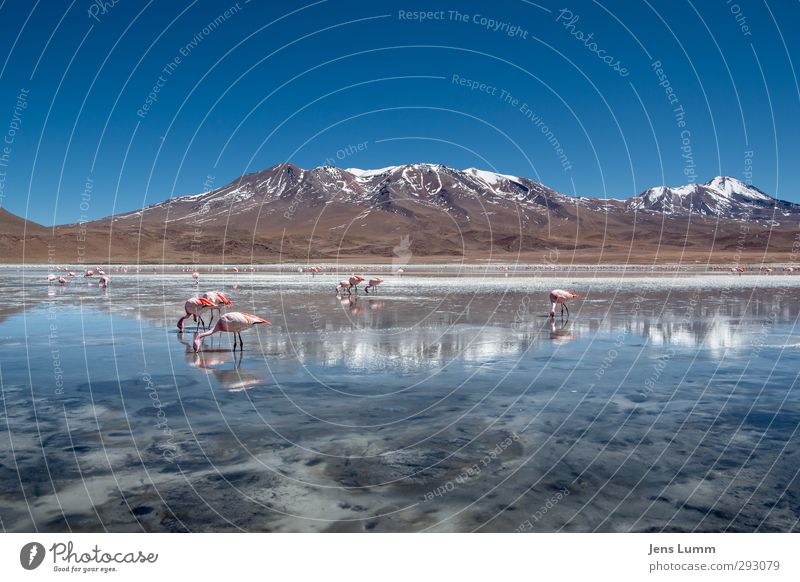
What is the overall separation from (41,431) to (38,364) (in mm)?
5197

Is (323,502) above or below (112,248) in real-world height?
below

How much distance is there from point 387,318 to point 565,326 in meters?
6.03

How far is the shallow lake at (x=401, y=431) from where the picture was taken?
5.78 metres

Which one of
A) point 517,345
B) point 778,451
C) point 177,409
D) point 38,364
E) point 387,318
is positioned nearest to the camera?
point 778,451

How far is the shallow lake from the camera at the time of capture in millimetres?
5781

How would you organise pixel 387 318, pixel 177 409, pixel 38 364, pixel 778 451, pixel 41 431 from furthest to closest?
pixel 387 318
pixel 38 364
pixel 177 409
pixel 41 431
pixel 778 451

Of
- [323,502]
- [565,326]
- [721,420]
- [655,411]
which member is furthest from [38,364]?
[565,326]

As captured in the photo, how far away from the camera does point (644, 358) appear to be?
13211 mm

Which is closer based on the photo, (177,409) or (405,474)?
(405,474)

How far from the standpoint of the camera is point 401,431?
8180mm

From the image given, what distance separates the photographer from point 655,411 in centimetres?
912
